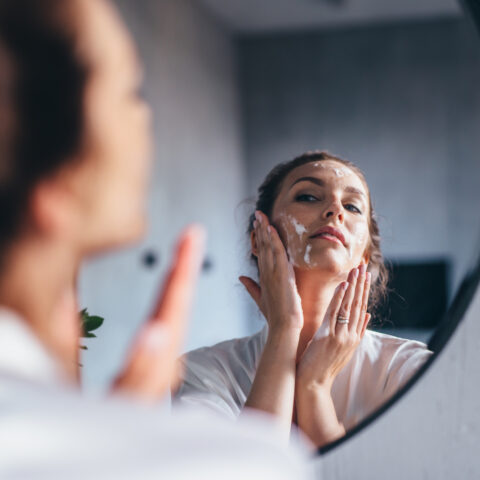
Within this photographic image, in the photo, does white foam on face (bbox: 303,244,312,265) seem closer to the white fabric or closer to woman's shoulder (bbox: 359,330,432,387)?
woman's shoulder (bbox: 359,330,432,387)

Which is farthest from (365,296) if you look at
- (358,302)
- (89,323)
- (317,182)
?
(89,323)

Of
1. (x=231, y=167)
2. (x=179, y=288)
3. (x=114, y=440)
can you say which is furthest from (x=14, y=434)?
(x=231, y=167)

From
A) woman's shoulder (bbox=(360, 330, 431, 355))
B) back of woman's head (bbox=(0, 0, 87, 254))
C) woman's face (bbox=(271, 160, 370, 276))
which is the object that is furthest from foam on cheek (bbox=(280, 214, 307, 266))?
back of woman's head (bbox=(0, 0, 87, 254))

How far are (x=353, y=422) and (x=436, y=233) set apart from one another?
0.64 feet

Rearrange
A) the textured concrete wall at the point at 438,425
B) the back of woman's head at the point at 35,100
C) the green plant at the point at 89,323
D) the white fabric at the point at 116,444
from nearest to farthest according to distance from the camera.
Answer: the white fabric at the point at 116,444
the back of woman's head at the point at 35,100
the green plant at the point at 89,323
the textured concrete wall at the point at 438,425

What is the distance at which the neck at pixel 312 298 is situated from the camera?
1.61 ft

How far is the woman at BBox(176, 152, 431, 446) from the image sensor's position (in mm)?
490

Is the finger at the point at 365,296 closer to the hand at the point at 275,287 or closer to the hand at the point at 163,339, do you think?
the hand at the point at 275,287

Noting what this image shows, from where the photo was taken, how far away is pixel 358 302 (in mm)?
515

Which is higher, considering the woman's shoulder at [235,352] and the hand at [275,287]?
the hand at [275,287]

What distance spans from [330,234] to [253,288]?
0.08 m

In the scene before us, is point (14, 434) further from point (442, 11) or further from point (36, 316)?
point (442, 11)

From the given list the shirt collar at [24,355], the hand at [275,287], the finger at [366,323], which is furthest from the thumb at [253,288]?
the shirt collar at [24,355]

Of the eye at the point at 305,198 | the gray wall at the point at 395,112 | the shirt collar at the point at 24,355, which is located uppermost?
the gray wall at the point at 395,112
